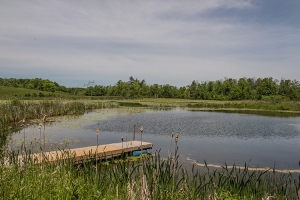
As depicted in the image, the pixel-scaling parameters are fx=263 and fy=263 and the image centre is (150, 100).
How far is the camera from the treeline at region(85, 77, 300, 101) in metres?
69.2

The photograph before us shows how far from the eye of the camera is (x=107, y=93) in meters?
99.6

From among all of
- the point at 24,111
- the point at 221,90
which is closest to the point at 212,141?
the point at 24,111

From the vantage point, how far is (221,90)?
263ft

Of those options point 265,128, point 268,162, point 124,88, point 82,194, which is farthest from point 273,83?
point 82,194

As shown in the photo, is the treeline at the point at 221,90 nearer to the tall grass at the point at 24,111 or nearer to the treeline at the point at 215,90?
the treeline at the point at 215,90

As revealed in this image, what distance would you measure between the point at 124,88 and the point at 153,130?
76.8 m

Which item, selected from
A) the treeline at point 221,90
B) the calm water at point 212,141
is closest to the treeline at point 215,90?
the treeline at point 221,90

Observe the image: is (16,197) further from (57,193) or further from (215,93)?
(215,93)

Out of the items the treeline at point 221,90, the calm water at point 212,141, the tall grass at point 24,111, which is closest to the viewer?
the calm water at point 212,141

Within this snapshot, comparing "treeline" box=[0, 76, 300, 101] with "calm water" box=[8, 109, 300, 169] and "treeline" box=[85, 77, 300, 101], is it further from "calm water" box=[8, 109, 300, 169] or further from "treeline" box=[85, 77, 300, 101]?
"calm water" box=[8, 109, 300, 169]

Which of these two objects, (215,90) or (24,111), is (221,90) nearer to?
(215,90)

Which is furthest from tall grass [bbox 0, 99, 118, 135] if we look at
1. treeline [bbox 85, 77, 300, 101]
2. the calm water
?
treeline [bbox 85, 77, 300, 101]

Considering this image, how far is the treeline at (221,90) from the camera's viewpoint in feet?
227

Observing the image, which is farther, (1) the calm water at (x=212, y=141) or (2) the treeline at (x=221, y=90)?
(2) the treeline at (x=221, y=90)
